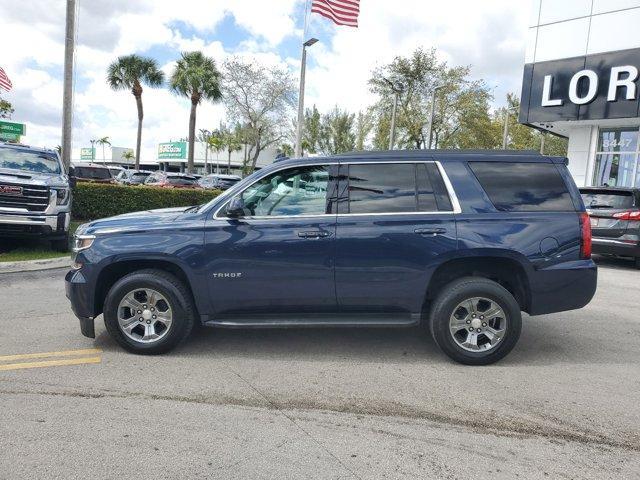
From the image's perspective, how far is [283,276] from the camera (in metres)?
4.63

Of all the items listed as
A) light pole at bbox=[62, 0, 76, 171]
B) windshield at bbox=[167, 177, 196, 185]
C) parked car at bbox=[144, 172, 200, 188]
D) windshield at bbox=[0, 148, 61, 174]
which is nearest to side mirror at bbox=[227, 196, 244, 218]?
windshield at bbox=[0, 148, 61, 174]

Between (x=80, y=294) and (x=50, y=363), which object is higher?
(x=80, y=294)

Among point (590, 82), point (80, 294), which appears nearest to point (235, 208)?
point (80, 294)

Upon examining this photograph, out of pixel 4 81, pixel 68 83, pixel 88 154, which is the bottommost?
pixel 68 83

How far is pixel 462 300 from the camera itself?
4.62 metres

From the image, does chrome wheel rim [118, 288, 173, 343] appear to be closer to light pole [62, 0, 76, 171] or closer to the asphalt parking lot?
the asphalt parking lot

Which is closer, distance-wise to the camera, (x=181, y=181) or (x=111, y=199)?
(x=111, y=199)

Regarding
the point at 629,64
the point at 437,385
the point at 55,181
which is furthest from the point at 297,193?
the point at 629,64

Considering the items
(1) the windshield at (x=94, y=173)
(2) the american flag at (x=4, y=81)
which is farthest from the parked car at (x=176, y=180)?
(2) the american flag at (x=4, y=81)

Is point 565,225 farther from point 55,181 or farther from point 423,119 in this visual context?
point 423,119

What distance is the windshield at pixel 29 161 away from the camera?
10062mm

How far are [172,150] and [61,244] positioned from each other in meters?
67.7

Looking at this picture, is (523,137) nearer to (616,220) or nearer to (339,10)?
(339,10)

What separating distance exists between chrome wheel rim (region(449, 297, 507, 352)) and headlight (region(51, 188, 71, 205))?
794cm
